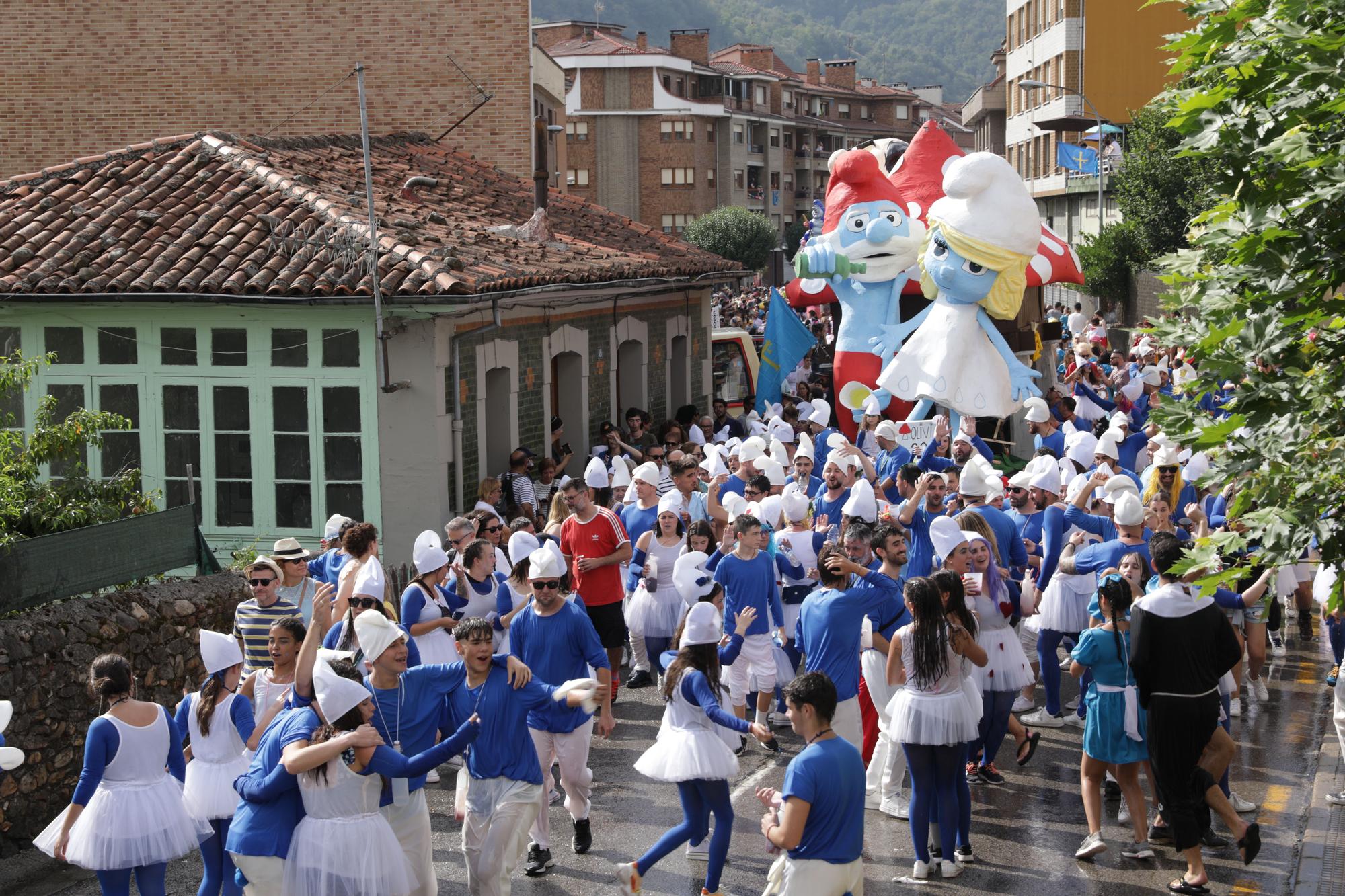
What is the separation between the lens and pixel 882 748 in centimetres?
959

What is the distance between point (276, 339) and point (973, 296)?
8.24 metres

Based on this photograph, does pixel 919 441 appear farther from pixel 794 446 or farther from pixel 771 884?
pixel 771 884

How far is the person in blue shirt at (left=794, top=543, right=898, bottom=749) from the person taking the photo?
350 inches

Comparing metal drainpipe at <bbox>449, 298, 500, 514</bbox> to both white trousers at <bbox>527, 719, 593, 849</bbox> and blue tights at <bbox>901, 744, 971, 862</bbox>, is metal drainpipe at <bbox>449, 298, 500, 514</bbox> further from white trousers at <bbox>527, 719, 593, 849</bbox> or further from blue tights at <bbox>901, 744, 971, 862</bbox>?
blue tights at <bbox>901, 744, 971, 862</bbox>

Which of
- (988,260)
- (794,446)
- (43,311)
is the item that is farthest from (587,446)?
(43,311)

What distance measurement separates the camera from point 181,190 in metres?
17.3

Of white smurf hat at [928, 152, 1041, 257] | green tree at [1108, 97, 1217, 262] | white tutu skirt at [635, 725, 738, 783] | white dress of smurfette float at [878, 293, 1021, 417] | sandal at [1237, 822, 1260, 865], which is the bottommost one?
sandal at [1237, 822, 1260, 865]

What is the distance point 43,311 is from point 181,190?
2353 millimetres

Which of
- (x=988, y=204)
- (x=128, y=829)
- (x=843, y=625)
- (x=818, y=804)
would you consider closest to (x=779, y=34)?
(x=988, y=204)

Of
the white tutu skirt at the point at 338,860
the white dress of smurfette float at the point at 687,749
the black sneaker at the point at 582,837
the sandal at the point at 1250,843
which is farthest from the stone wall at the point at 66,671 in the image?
the sandal at the point at 1250,843

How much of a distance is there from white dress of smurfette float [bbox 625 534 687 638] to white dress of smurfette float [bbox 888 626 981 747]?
384 centimetres

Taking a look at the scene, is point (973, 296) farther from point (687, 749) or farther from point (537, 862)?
point (687, 749)

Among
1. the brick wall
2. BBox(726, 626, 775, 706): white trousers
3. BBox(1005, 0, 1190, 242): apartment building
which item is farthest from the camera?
BBox(1005, 0, 1190, 242): apartment building

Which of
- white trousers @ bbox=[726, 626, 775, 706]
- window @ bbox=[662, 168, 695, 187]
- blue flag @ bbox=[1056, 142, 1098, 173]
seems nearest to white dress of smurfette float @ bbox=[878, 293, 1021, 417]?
white trousers @ bbox=[726, 626, 775, 706]
